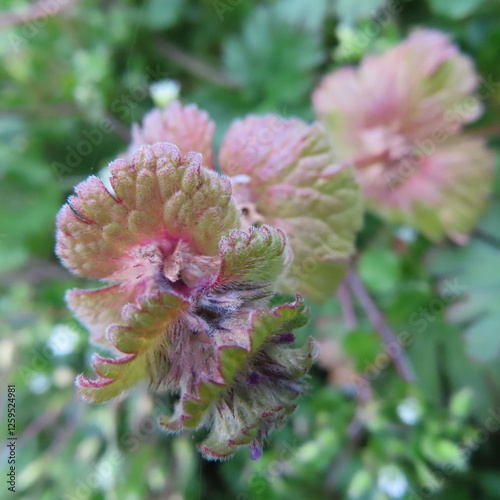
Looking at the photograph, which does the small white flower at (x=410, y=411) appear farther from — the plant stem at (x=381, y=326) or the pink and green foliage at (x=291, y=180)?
the pink and green foliage at (x=291, y=180)

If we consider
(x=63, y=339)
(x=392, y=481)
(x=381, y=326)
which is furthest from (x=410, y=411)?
(x=63, y=339)

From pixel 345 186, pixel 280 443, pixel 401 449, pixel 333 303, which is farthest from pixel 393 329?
pixel 345 186

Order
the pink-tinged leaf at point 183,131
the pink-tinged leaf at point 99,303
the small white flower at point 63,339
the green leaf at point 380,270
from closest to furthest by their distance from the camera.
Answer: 1. the pink-tinged leaf at point 99,303
2. the pink-tinged leaf at point 183,131
3. the green leaf at point 380,270
4. the small white flower at point 63,339

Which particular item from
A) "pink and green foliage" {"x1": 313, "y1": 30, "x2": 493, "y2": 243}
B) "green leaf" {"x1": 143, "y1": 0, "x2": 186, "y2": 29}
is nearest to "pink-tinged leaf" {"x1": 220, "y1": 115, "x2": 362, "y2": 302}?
"pink and green foliage" {"x1": 313, "y1": 30, "x2": 493, "y2": 243}

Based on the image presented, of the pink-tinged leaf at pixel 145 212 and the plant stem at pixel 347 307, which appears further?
the plant stem at pixel 347 307

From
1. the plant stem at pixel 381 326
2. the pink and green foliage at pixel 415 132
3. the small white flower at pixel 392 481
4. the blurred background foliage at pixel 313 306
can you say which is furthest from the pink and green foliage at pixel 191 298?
the plant stem at pixel 381 326

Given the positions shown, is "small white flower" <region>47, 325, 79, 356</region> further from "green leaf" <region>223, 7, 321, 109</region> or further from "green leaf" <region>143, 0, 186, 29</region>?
"green leaf" <region>143, 0, 186, 29</region>

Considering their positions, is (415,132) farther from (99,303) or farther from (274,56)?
(99,303)
